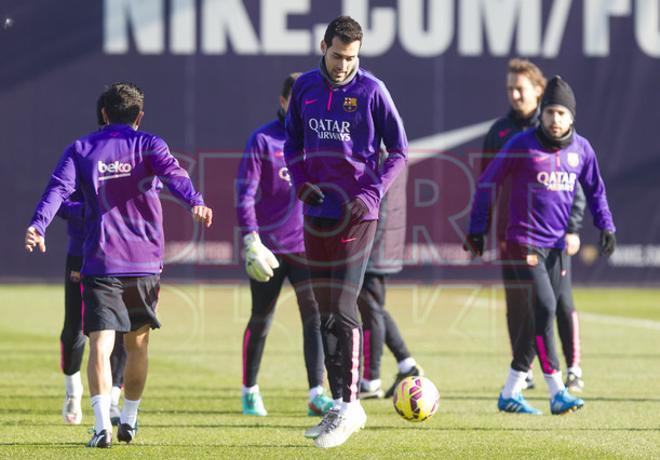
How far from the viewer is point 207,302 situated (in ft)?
60.8

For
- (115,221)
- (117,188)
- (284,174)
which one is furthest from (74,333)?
(284,174)

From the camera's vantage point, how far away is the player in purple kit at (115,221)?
682 cm

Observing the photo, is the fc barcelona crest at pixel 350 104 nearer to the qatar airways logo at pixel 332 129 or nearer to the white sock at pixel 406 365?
the qatar airways logo at pixel 332 129

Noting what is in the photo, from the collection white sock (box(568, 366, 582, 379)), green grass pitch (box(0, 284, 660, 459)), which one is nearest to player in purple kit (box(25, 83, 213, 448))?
green grass pitch (box(0, 284, 660, 459))

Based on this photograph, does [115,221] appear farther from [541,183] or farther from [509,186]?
[509,186]

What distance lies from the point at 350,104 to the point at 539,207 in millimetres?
2134

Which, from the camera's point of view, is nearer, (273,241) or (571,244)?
(273,241)

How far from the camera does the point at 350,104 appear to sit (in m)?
7.14

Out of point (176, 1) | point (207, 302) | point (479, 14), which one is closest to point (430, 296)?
point (207, 302)

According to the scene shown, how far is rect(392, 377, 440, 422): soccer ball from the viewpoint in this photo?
24.7 ft

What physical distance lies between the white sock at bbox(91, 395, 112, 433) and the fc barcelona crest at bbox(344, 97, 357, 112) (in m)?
2.10

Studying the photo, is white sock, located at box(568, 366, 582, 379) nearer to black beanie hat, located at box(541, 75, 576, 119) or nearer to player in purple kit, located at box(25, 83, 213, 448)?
black beanie hat, located at box(541, 75, 576, 119)

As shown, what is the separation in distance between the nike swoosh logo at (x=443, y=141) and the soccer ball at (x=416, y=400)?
509 inches

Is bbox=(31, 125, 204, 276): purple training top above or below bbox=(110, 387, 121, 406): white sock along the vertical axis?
above
